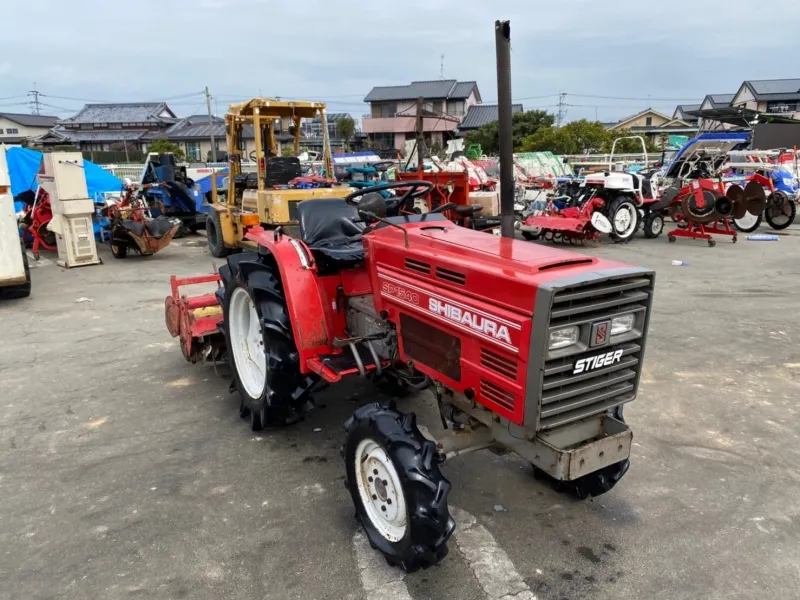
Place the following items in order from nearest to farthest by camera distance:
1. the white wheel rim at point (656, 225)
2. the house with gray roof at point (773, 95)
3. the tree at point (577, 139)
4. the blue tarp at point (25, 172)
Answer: the white wheel rim at point (656, 225) < the blue tarp at point (25, 172) < the tree at point (577, 139) < the house with gray roof at point (773, 95)

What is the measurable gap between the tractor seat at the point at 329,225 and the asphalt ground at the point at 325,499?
1110mm

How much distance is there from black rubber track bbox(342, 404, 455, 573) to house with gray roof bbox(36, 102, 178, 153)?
4723cm

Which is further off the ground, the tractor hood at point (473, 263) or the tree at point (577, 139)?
the tree at point (577, 139)

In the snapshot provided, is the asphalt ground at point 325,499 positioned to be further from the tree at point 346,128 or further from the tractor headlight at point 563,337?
Result: the tree at point 346,128

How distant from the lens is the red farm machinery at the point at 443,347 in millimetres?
2182

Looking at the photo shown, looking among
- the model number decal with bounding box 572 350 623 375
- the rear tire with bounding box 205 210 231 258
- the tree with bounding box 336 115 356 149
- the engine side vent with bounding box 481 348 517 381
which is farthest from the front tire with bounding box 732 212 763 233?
the tree with bounding box 336 115 356 149

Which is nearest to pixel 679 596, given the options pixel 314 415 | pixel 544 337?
pixel 544 337

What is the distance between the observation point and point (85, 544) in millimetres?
2617

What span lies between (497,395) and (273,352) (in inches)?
57.2

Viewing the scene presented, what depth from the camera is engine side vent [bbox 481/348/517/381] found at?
7.21 ft

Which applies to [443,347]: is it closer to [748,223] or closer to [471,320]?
[471,320]

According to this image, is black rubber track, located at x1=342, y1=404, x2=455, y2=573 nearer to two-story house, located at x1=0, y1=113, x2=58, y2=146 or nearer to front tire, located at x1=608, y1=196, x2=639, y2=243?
front tire, located at x1=608, y1=196, x2=639, y2=243

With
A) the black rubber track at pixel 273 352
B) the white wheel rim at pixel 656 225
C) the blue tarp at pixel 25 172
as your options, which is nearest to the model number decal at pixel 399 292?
the black rubber track at pixel 273 352

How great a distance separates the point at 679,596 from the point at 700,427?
1618mm
